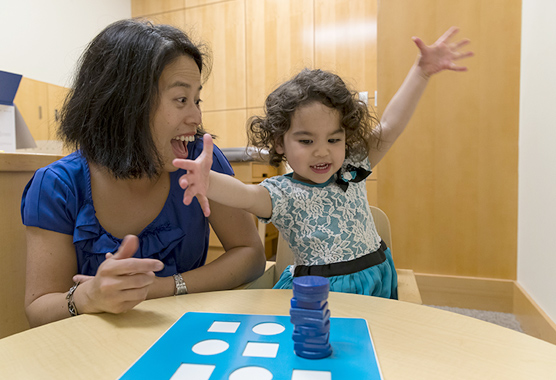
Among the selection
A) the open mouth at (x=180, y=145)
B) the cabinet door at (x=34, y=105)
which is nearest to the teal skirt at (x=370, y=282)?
the open mouth at (x=180, y=145)

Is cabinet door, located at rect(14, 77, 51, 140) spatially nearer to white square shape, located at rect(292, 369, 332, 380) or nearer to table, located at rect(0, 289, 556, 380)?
table, located at rect(0, 289, 556, 380)

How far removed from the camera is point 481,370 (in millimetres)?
542

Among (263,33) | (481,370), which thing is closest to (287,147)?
(481,370)

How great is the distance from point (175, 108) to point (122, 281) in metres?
0.52

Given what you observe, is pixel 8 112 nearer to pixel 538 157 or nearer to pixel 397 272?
pixel 397 272

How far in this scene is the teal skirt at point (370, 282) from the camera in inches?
44.3

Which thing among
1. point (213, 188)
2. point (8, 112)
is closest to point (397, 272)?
point (213, 188)

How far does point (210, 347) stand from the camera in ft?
1.99

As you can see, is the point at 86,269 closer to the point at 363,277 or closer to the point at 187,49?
the point at 187,49

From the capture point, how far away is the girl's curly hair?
1.20 metres

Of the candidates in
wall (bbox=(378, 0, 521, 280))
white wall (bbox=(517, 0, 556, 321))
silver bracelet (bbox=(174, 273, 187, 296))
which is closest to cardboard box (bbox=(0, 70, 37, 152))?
silver bracelet (bbox=(174, 273, 187, 296))

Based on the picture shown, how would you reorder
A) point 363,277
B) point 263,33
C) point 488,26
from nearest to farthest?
1. point 363,277
2. point 488,26
3. point 263,33

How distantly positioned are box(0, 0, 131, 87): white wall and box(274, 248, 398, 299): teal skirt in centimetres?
314

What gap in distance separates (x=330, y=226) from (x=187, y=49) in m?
0.67
